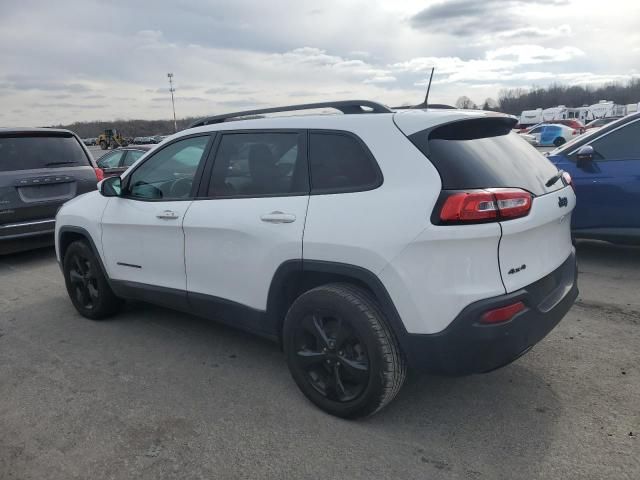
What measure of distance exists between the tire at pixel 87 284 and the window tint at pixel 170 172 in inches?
33.7

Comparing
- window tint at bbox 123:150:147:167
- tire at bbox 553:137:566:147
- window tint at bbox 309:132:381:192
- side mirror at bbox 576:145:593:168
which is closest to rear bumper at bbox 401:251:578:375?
window tint at bbox 309:132:381:192

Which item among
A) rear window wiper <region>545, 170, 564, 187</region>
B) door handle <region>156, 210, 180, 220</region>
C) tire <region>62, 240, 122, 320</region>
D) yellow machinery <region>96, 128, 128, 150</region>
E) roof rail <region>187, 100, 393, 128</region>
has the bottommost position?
yellow machinery <region>96, 128, 128, 150</region>

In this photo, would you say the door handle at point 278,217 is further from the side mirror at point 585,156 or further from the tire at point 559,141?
the tire at point 559,141

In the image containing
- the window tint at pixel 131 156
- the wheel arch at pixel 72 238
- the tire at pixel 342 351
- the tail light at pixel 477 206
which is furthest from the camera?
the window tint at pixel 131 156

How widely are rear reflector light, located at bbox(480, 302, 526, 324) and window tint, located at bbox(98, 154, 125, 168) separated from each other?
11480mm

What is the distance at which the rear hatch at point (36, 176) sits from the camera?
652cm

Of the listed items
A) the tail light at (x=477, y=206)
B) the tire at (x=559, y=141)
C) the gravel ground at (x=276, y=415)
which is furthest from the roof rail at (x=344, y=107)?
the tire at (x=559, y=141)

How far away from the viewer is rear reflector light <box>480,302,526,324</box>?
245 centimetres

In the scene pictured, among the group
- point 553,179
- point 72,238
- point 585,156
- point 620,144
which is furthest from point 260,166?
point 620,144

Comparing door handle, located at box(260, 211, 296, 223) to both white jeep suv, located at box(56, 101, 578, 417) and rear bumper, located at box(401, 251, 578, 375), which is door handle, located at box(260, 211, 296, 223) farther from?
rear bumper, located at box(401, 251, 578, 375)

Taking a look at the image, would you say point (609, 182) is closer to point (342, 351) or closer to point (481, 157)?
point (481, 157)

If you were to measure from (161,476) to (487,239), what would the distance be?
1915 millimetres

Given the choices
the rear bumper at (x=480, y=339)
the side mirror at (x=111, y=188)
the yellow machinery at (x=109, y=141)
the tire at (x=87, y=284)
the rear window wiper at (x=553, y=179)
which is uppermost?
the rear window wiper at (x=553, y=179)

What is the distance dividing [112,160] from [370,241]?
11266 millimetres
